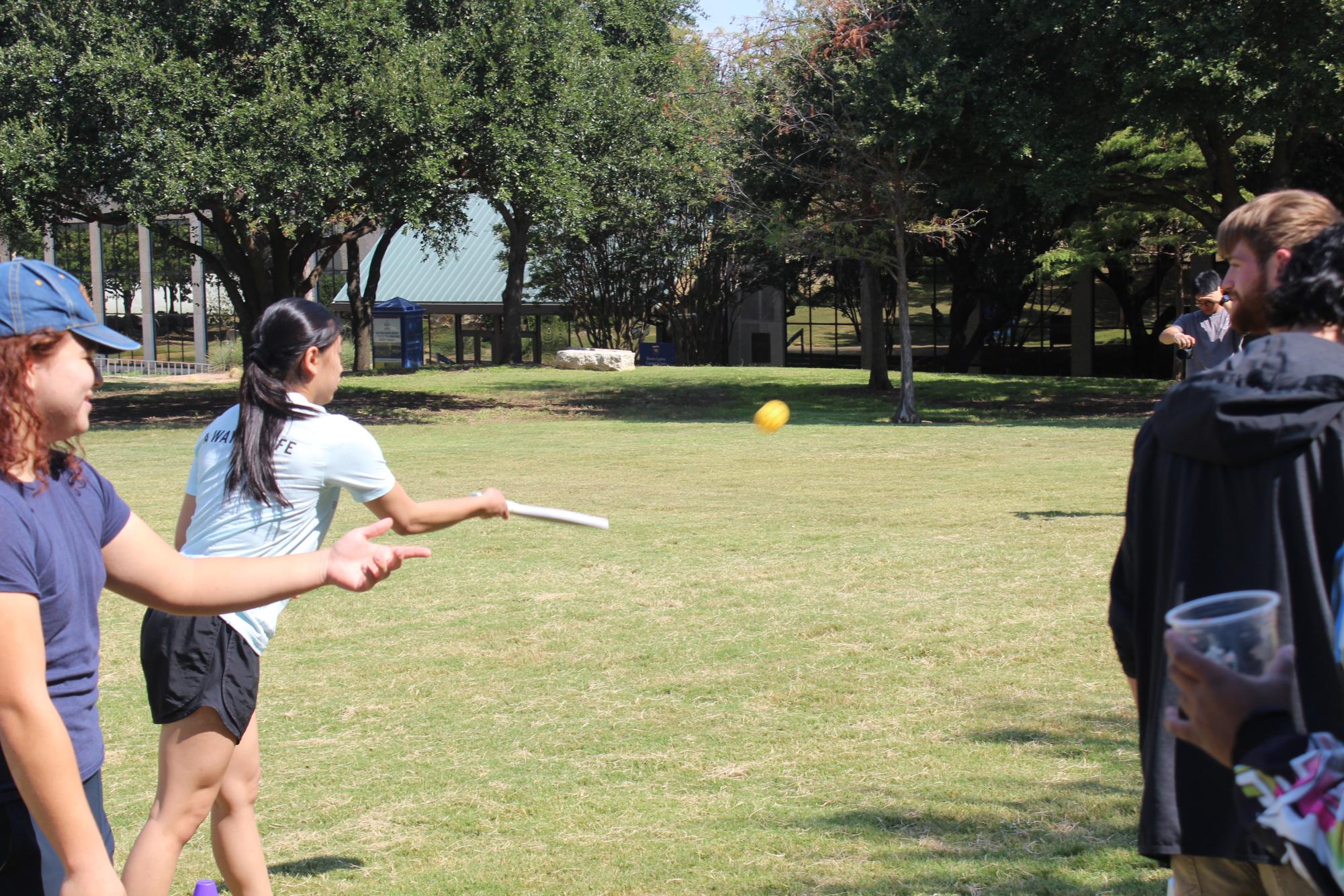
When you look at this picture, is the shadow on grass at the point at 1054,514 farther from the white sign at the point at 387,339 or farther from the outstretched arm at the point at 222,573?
the white sign at the point at 387,339

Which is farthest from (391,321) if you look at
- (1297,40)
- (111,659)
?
(111,659)

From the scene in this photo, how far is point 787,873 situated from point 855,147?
2023 centimetres

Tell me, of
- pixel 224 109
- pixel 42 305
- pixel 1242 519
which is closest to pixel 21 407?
pixel 42 305

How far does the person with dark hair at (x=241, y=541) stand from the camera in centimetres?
336

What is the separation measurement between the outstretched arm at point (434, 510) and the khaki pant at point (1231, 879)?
7.29ft

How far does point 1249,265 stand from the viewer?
2562 mm

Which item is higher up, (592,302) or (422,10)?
(422,10)

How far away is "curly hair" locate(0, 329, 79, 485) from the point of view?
2.25 m

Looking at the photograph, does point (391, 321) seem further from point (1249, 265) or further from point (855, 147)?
point (1249, 265)

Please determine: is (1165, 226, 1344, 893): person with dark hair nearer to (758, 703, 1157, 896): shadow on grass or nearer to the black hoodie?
the black hoodie

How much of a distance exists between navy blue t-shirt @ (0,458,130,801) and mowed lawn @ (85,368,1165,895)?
1.95 m

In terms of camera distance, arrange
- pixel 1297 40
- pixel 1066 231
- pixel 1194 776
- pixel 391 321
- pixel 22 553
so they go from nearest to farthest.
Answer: pixel 22 553 → pixel 1194 776 → pixel 1297 40 → pixel 1066 231 → pixel 391 321

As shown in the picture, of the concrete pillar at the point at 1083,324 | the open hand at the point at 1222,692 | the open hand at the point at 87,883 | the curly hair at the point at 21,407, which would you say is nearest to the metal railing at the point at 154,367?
the concrete pillar at the point at 1083,324

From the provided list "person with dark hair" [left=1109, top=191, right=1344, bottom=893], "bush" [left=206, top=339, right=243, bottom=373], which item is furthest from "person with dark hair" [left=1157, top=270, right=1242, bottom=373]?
"bush" [left=206, top=339, right=243, bottom=373]
